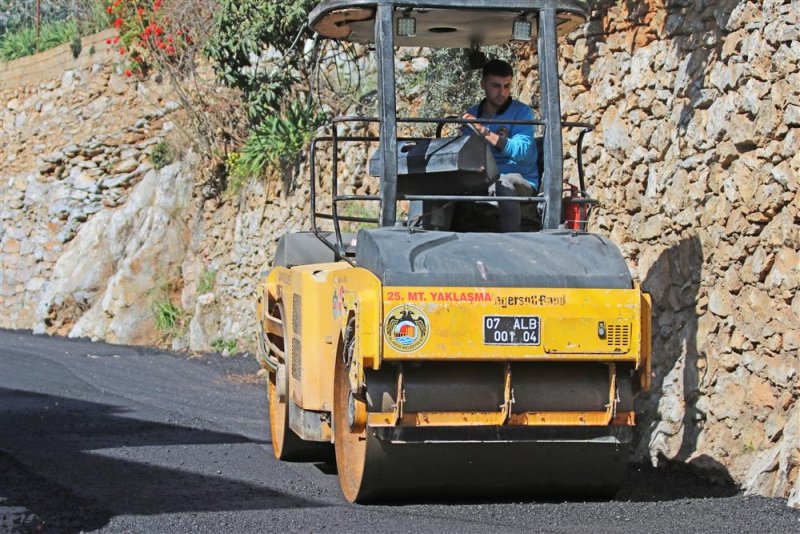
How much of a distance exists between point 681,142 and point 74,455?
4.58m

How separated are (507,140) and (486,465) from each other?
1962 mm

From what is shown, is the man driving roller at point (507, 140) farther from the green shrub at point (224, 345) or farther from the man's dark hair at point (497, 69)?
the green shrub at point (224, 345)

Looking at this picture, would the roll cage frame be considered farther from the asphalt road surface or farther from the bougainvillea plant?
the bougainvillea plant

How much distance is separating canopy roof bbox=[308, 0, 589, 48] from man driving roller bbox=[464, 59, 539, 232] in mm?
331

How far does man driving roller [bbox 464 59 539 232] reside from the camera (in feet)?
Result: 25.5

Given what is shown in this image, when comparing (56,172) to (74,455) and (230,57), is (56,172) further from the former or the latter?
(74,455)

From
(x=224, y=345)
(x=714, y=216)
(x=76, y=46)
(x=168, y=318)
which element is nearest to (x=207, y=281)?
(x=168, y=318)

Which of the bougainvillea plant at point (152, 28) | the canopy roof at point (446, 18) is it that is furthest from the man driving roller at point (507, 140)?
the bougainvillea plant at point (152, 28)

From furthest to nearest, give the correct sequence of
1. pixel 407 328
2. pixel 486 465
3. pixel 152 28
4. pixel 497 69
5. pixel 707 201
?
pixel 152 28, pixel 707 201, pixel 497 69, pixel 486 465, pixel 407 328

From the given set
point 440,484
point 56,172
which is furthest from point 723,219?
point 56,172

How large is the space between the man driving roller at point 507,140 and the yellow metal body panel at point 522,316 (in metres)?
1.16

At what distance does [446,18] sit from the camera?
318 inches

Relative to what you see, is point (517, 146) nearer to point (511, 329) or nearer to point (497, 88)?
point (497, 88)

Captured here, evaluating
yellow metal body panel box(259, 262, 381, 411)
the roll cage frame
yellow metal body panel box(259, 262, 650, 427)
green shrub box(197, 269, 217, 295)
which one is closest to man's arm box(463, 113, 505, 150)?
the roll cage frame
